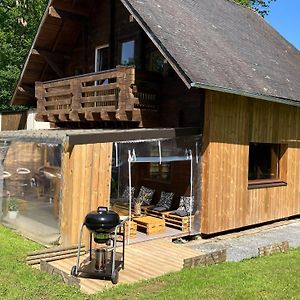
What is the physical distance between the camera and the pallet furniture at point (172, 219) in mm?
11203

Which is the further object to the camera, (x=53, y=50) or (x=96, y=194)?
(x=53, y=50)

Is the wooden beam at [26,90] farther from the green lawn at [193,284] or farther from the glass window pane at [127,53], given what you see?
the green lawn at [193,284]

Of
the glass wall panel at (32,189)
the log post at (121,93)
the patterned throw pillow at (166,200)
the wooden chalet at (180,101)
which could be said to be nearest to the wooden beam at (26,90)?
the wooden chalet at (180,101)

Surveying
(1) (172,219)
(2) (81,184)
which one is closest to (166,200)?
(1) (172,219)

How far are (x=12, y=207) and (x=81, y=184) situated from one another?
3.14 meters

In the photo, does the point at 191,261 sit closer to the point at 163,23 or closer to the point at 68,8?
the point at 163,23

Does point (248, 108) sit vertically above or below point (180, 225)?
above

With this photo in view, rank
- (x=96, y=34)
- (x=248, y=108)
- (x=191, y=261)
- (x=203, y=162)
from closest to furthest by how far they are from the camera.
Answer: (x=191, y=261) < (x=203, y=162) < (x=248, y=108) < (x=96, y=34)

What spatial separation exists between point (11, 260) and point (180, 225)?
460 cm

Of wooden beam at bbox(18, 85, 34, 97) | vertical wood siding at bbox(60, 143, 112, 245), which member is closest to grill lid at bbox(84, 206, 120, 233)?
vertical wood siding at bbox(60, 143, 112, 245)

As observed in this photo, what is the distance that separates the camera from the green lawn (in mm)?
6492

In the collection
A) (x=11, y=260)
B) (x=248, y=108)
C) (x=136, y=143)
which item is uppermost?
(x=248, y=108)

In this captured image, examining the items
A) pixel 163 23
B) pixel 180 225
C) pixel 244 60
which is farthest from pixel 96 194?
pixel 244 60

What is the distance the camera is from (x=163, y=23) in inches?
459
